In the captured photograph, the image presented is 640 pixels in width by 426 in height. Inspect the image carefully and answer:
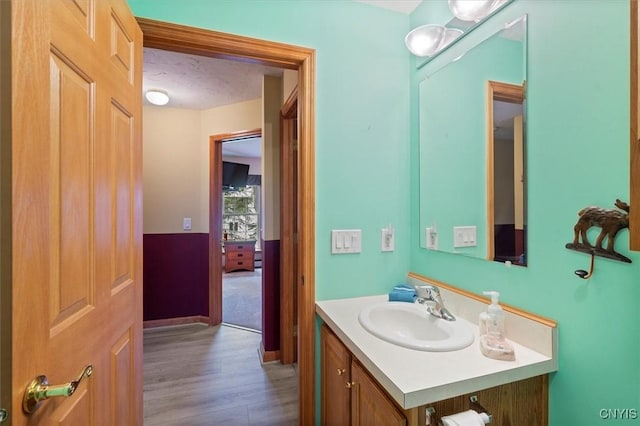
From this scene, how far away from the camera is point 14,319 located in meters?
0.55

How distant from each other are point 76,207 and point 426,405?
1109 millimetres

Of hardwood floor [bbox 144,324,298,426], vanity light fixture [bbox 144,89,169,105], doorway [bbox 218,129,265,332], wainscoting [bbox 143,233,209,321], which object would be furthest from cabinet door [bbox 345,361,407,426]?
vanity light fixture [bbox 144,89,169,105]

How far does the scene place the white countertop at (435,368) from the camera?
0.79 meters

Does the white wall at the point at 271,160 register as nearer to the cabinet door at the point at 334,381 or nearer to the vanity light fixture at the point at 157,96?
the vanity light fixture at the point at 157,96

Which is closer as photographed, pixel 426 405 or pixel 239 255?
pixel 426 405

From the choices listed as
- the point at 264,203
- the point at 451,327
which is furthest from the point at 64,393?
the point at 264,203

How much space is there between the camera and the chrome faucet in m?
1.20

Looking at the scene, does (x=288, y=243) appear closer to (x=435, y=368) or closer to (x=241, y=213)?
(x=435, y=368)

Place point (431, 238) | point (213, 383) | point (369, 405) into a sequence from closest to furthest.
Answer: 1. point (369, 405)
2. point (431, 238)
3. point (213, 383)

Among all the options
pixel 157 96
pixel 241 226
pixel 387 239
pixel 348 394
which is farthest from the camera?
pixel 241 226

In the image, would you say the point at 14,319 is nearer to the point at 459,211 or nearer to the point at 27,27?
the point at 27,27

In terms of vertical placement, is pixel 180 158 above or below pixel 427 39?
below

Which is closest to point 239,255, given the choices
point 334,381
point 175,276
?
point 175,276

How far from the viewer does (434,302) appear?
1250 mm
